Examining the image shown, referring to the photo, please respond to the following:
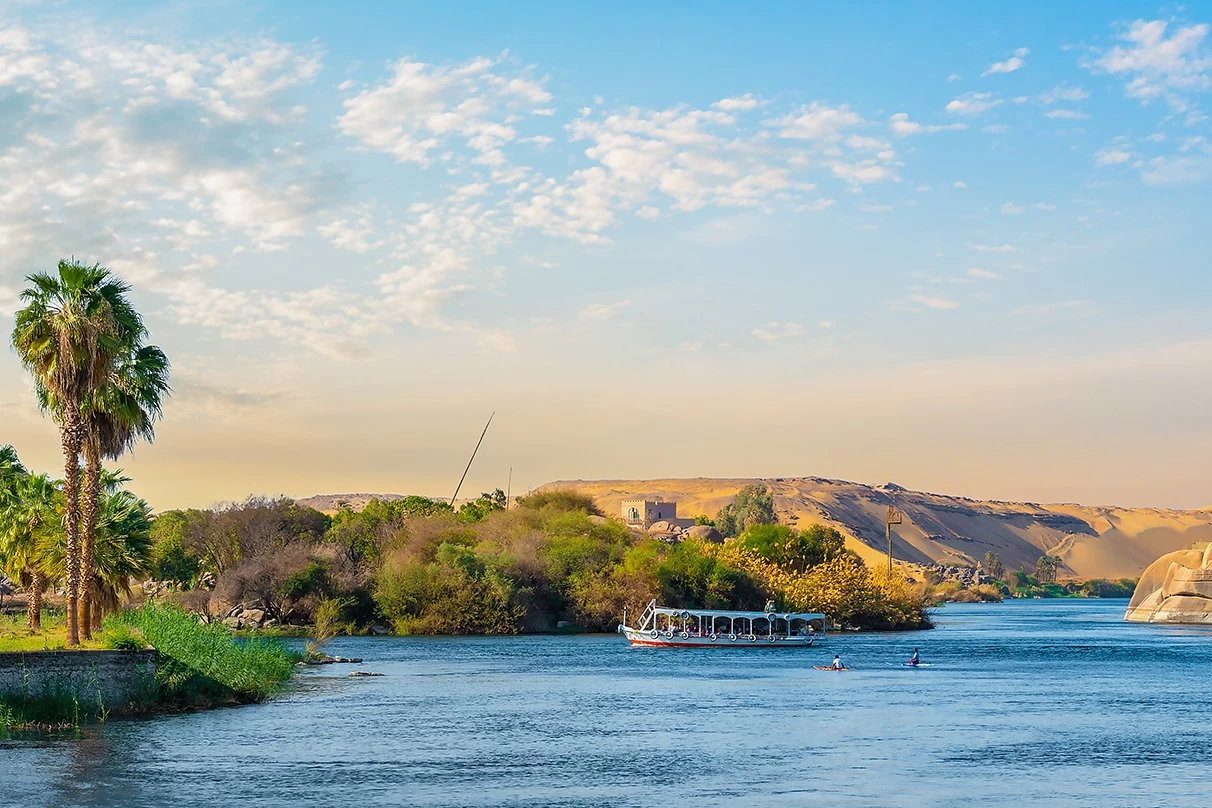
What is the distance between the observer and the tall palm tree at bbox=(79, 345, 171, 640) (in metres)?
42.1

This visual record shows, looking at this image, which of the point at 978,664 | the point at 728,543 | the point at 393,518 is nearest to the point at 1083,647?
the point at 978,664

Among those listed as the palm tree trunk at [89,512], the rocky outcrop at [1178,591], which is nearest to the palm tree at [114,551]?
the palm tree trunk at [89,512]

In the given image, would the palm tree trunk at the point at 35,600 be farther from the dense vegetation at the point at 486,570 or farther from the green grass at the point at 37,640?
the dense vegetation at the point at 486,570

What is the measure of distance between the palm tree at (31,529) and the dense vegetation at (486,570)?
33.9 meters

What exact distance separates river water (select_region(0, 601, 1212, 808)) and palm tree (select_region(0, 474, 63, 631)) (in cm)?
1202

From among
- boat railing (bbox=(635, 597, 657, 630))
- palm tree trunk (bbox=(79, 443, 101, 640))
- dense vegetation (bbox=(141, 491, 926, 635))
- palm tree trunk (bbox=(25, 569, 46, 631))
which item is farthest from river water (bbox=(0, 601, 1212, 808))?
dense vegetation (bbox=(141, 491, 926, 635))

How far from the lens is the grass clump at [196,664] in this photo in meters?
39.4

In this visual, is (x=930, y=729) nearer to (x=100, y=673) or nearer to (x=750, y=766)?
(x=750, y=766)

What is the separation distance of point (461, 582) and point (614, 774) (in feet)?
226

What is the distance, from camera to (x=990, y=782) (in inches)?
1164

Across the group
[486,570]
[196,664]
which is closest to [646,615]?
[486,570]

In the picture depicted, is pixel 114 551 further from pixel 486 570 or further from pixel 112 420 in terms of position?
pixel 486 570

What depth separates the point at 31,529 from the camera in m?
57.0

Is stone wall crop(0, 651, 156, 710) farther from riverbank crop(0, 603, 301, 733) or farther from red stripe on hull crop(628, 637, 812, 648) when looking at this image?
red stripe on hull crop(628, 637, 812, 648)
